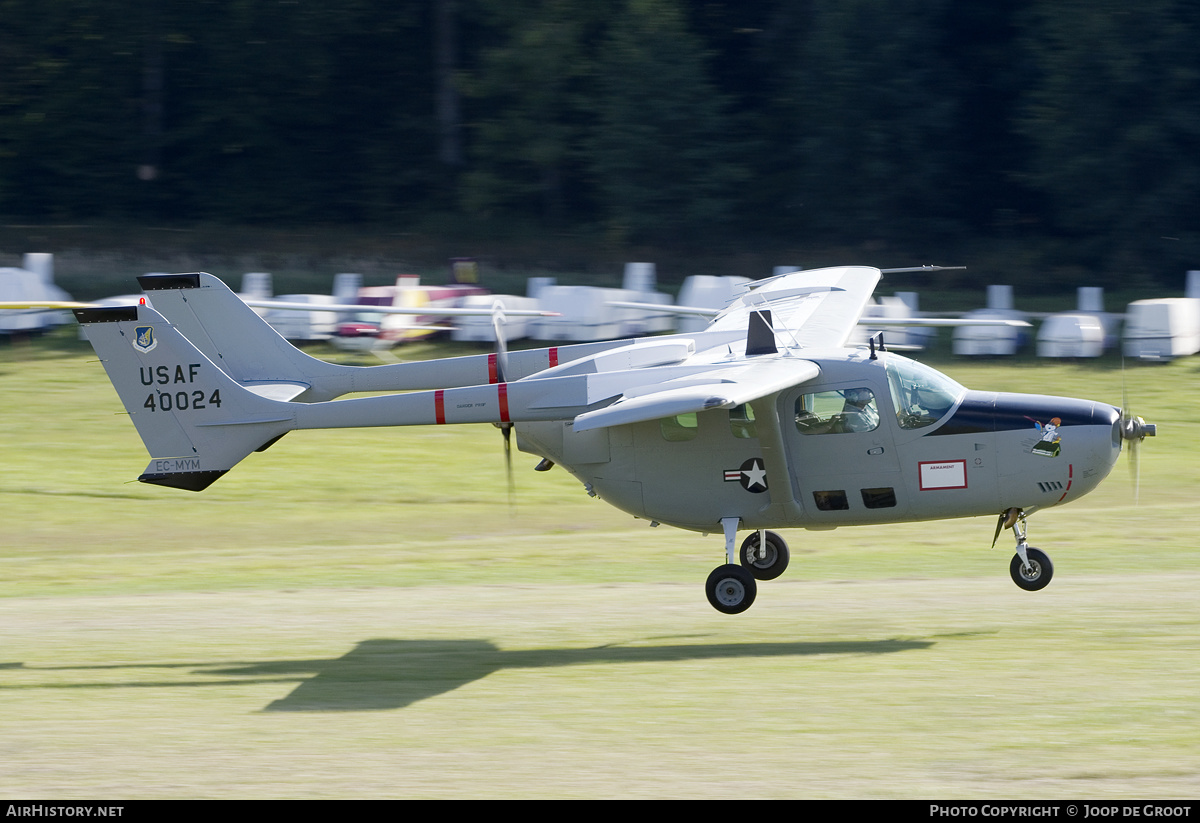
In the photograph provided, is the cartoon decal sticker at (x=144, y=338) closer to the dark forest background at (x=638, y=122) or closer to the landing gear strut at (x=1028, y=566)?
the landing gear strut at (x=1028, y=566)

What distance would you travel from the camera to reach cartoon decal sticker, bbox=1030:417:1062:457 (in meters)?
13.3

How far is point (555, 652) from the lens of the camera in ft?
43.5

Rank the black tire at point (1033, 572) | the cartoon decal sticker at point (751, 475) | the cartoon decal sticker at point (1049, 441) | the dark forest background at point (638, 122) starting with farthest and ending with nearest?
1. the dark forest background at point (638, 122)
2. the black tire at point (1033, 572)
3. the cartoon decal sticker at point (751, 475)
4. the cartoon decal sticker at point (1049, 441)

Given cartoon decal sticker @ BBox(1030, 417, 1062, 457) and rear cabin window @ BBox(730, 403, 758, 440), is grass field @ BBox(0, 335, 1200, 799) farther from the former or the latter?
rear cabin window @ BBox(730, 403, 758, 440)

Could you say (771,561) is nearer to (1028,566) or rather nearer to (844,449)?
(844,449)

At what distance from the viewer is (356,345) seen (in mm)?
33906

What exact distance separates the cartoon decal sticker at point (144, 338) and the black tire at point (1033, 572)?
973cm

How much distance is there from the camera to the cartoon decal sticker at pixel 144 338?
569 inches

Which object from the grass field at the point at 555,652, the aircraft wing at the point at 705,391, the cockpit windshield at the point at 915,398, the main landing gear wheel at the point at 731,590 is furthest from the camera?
the main landing gear wheel at the point at 731,590

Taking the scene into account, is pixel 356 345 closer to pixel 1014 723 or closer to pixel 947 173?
pixel 1014 723

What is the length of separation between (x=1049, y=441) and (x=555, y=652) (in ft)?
17.9

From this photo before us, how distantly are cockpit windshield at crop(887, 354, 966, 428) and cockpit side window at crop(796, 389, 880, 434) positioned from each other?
0.85 ft

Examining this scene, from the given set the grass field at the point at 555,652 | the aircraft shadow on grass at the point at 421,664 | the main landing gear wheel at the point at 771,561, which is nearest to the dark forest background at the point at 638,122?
the grass field at the point at 555,652
